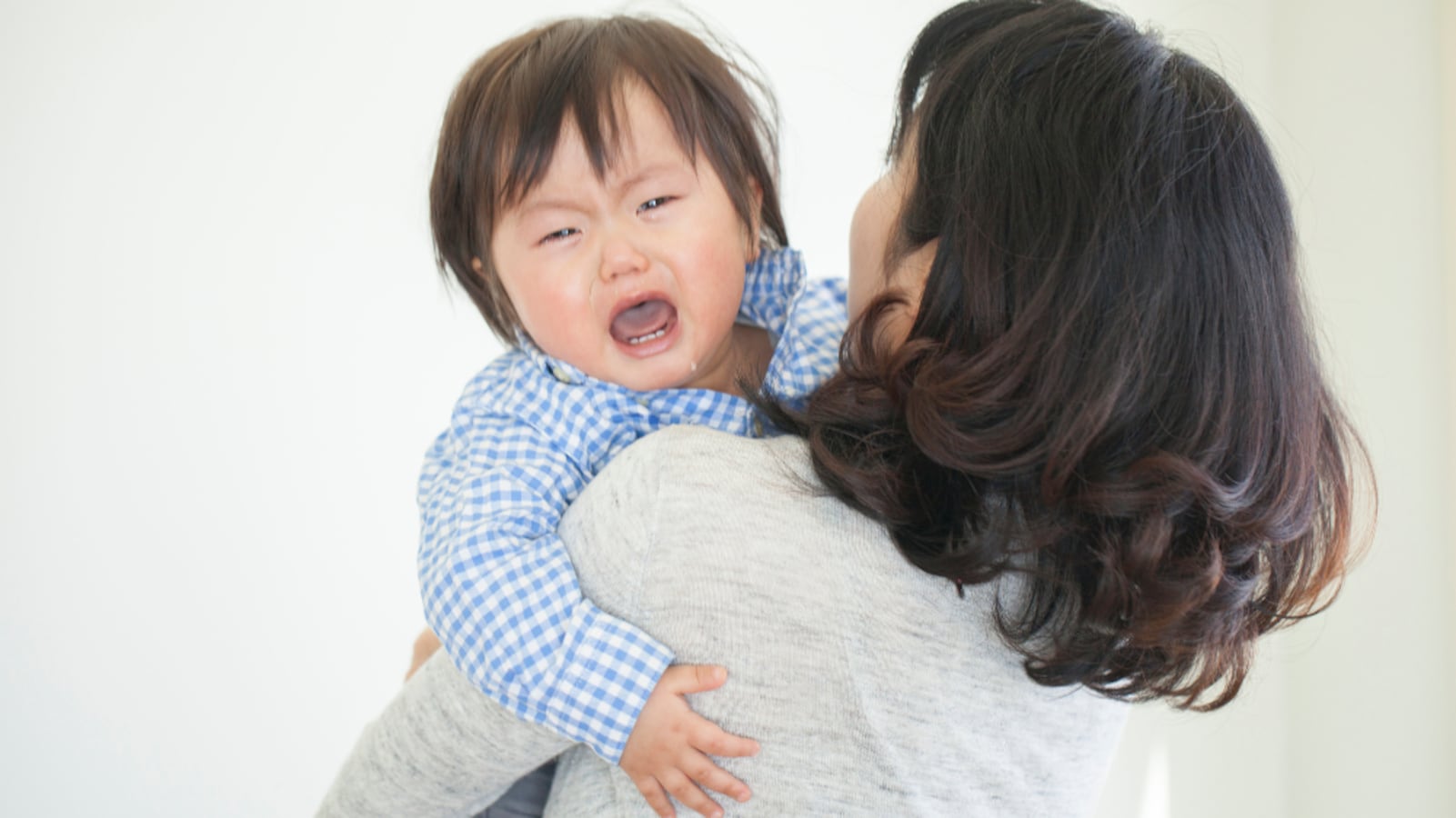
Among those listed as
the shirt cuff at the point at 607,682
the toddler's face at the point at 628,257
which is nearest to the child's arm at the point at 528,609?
the shirt cuff at the point at 607,682

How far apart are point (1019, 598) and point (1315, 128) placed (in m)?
1.65

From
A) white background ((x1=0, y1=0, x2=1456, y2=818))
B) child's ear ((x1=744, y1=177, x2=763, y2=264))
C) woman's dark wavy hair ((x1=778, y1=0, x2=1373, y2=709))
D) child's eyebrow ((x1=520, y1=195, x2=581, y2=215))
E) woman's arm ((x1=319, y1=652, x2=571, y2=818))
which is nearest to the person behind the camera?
woman's dark wavy hair ((x1=778, y1=0, x2=1373, y2=709))

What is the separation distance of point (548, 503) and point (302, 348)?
0.86m

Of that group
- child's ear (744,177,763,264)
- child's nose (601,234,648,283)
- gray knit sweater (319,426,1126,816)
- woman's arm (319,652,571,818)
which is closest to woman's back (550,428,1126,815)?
gray knit sweater (319,426,1126,816)

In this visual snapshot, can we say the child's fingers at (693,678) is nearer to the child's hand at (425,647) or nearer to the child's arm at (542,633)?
the child's arm at (542,633)

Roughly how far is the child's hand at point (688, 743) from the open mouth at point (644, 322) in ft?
1.43

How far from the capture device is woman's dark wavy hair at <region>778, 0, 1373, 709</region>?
2.49 ft

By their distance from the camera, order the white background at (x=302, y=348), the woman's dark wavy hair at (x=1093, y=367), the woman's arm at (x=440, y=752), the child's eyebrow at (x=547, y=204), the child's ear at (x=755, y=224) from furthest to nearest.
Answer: the white background at (x=302, y=348), the child's ear at (x=755, y=224), the child's eyebrow at (x=547, y=204), the woman's arm at (x=440, y=752), the woman's dark wavy hair at (x=1093, y=367)

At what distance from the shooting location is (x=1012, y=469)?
0.78 metres

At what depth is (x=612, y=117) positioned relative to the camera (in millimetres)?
1116

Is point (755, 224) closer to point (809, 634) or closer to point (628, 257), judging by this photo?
point (628, 257)

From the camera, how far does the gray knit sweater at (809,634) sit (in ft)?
2.57

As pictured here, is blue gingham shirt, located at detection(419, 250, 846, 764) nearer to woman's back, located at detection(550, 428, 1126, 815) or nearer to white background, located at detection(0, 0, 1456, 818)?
woman's back, located at detection(550, 428, 1126, 815)

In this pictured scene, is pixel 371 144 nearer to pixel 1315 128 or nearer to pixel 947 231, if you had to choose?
pixel 947 231
